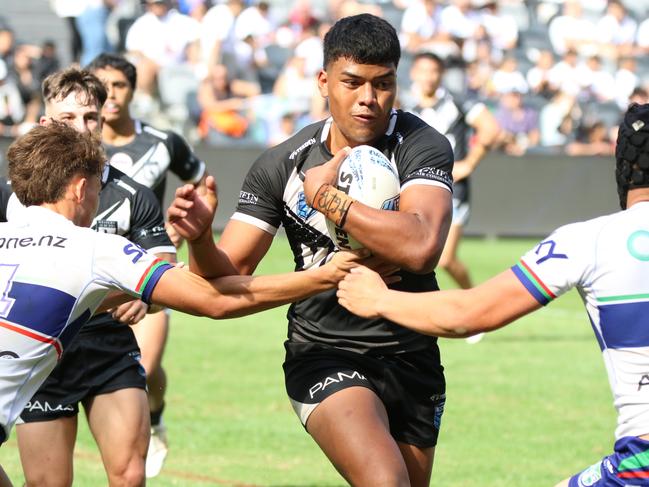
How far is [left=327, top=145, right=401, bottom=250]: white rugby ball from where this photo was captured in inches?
197

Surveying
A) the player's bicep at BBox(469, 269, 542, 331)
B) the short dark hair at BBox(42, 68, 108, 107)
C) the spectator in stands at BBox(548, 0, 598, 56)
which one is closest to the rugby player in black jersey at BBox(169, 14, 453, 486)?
the player's bicep at BBox(469, 269, 542, 331)

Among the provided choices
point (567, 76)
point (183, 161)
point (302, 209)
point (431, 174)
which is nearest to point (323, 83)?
point (302, 209)

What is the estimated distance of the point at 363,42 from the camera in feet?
17.5

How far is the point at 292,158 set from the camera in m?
5.65

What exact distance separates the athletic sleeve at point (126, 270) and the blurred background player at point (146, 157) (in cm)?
330

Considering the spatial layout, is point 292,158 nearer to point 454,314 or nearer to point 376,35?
point 376,35

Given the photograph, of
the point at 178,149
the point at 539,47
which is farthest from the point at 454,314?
the point at 539,47

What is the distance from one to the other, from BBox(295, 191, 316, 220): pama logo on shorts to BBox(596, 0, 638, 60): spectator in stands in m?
23.8

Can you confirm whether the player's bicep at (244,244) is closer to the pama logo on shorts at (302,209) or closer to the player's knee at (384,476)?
the pama logo on shorts at (302,209)

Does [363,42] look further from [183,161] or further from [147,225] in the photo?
[183,161]

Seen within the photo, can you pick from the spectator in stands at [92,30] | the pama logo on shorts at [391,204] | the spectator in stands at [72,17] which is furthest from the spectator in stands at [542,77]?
the pama logo on shorts at [391,204]

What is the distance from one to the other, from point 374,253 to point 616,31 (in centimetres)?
2524

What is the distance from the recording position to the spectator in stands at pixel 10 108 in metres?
19.6

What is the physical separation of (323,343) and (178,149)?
11.9 feet
